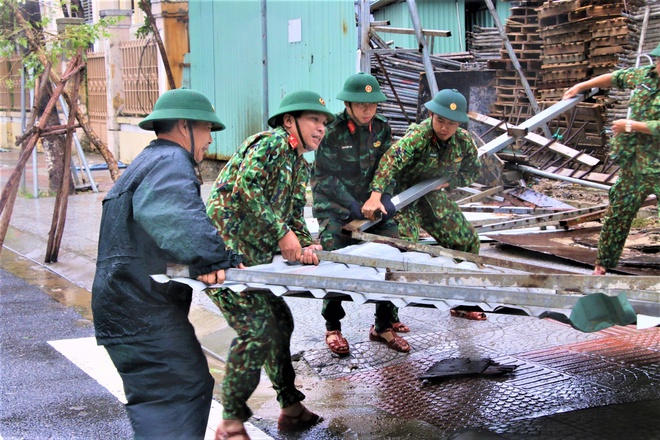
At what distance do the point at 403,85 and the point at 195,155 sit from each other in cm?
984

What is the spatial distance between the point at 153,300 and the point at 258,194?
872 millimetres

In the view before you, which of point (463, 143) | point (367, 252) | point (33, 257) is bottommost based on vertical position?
point (33, 257)

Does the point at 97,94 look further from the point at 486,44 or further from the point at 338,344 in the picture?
the point at 338,344

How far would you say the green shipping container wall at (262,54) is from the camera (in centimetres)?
1237

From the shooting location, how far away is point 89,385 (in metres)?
4.98

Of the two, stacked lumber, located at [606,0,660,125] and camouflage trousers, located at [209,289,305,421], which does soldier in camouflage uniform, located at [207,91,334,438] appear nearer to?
camouflage trousers, located at [209,289,305,421]

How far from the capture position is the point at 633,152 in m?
5.77

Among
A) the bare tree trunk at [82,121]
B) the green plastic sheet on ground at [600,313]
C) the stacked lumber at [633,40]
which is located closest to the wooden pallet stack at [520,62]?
the stacked lumber at [633,40]

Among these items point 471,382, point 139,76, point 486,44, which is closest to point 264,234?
point 471,382

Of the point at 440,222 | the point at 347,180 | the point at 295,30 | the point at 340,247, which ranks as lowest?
the point at 340,247

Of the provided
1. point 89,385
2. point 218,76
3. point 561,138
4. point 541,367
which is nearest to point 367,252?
point 541,367

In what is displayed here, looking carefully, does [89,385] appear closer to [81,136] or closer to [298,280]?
[298,280]

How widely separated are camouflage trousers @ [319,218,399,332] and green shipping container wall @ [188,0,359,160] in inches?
270

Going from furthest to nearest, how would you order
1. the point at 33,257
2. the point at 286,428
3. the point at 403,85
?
the point at 403,85 < the point at 33,257 < the point at 286,428
